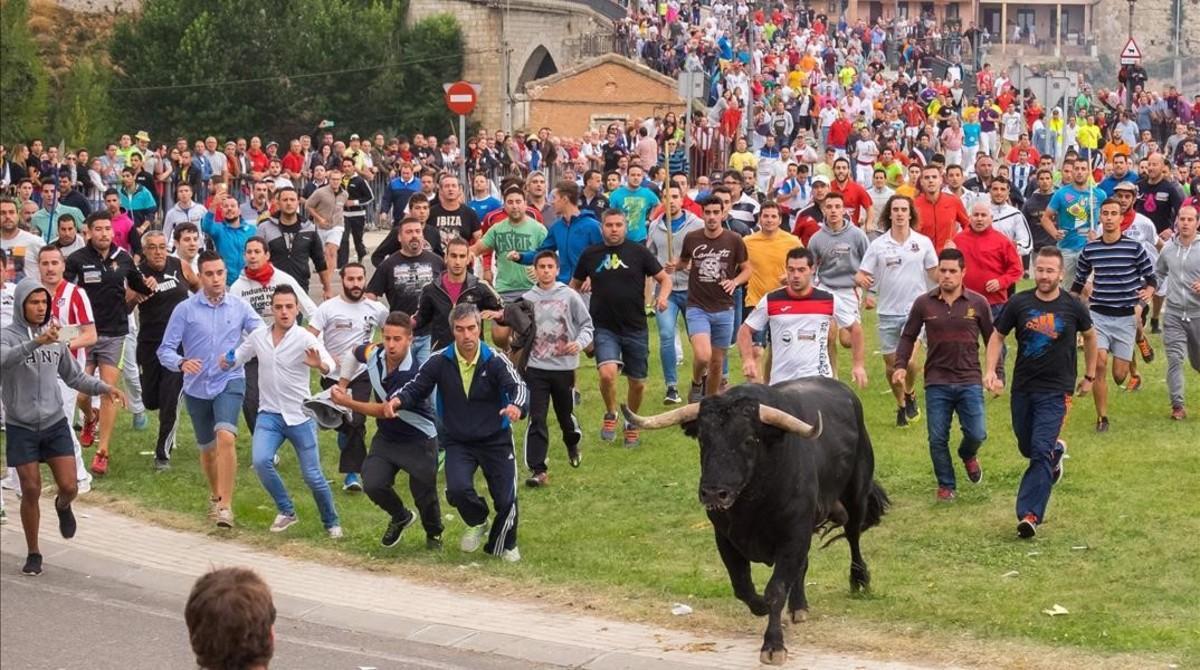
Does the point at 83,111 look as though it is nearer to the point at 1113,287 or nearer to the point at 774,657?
the point at 1113,287

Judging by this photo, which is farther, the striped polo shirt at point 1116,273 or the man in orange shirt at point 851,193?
the man in orange shirt at point 851,193

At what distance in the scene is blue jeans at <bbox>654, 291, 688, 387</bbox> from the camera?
17.6m

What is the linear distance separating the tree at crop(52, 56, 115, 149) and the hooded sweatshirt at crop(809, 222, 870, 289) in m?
31.0

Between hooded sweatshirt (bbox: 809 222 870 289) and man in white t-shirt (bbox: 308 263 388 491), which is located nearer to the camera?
man in white t-shirt (bbox: 308 263 388 491)

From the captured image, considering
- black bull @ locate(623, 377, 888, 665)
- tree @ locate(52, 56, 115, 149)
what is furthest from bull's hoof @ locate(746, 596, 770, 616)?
tree @ locate(52, 56, 115, 149)

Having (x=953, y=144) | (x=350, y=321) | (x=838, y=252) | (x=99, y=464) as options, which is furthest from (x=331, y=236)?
(x=953, y=144)

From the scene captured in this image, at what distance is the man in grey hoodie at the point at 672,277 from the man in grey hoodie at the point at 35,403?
585 centimetres

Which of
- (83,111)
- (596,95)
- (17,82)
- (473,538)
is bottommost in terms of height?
(473,538)

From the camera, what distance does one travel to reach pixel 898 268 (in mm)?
16656

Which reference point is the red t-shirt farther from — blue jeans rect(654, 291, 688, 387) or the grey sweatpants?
the grey sweatpants

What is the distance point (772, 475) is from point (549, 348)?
4886mm

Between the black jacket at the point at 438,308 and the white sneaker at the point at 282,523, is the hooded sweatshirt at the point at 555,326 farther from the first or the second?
the white sneaker at the point at 282,523

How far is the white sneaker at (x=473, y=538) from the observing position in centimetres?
1318

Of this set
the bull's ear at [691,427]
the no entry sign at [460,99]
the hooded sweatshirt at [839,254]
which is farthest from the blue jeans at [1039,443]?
the no entry sign at [460,99]
